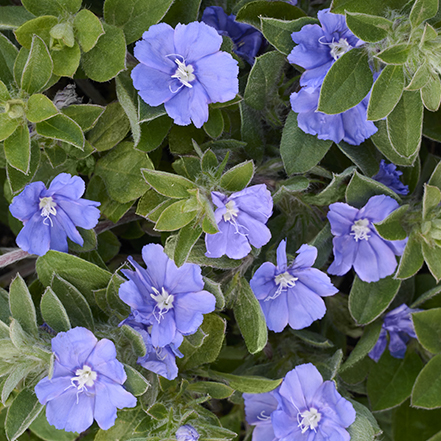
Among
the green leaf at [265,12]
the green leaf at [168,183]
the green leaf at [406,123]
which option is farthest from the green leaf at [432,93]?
the green leaf at [168,183]

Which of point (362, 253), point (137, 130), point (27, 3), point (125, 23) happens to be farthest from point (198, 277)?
point (27, 3)

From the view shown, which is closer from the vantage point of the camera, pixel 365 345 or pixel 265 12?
pixel 265 12

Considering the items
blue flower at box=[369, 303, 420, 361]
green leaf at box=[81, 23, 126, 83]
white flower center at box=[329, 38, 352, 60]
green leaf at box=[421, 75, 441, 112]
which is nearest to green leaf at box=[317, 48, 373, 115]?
white flower center at box=[329, 38, 352, 60]

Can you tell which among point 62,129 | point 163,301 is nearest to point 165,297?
point 163,301

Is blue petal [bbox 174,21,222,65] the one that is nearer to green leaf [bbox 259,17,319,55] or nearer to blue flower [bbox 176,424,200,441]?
green leaf [bbox 259,17,319,55]

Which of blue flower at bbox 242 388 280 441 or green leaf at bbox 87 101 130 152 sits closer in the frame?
green leaf at bbox 87 101 130 152

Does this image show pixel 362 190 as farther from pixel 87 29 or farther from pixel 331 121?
pixel 87 29

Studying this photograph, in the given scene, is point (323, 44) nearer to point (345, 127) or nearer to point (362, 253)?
point (345, 127)
